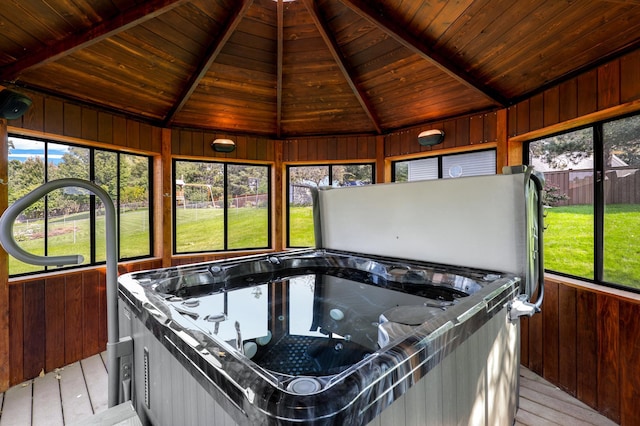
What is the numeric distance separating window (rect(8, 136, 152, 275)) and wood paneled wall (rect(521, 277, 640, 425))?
3.74 metres

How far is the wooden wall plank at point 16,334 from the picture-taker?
2.53 meters

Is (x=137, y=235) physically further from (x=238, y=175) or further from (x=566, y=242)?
(x=566, y=242)

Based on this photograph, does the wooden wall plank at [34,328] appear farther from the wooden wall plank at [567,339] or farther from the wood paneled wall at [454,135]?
the wooden wall plank at [567,339]

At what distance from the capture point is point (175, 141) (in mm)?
3916

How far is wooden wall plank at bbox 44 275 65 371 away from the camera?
2.75 meters

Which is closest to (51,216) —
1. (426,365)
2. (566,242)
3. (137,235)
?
(137,235)

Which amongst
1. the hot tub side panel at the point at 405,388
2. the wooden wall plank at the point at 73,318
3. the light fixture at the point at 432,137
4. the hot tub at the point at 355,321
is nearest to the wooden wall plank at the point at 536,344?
the hot tub at the point at 355,321

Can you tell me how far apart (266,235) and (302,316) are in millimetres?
2689

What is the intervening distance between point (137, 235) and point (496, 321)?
3789 millimetres

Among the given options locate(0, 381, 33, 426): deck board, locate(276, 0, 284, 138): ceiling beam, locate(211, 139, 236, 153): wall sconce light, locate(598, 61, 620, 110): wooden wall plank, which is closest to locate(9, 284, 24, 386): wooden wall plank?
locate(0, 381, 33, 426): deck board

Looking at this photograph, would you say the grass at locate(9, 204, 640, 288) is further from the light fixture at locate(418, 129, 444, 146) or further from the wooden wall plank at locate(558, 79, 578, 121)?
the light fixture at locate(418, 129, 444, 146)

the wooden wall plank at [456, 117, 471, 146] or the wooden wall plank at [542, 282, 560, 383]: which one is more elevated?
the wooden wall plank at [456, 117, 471, 146]

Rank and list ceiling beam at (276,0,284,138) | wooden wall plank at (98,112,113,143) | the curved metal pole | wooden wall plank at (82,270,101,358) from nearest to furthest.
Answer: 1. the curved metal pole
2. ceiling beam at (276,0,284,138)
3. wooden wall plank at (82,270,101,358)
4. wooden wall plank at (98,112,113,143)

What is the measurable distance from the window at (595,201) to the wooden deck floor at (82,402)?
94 cm
